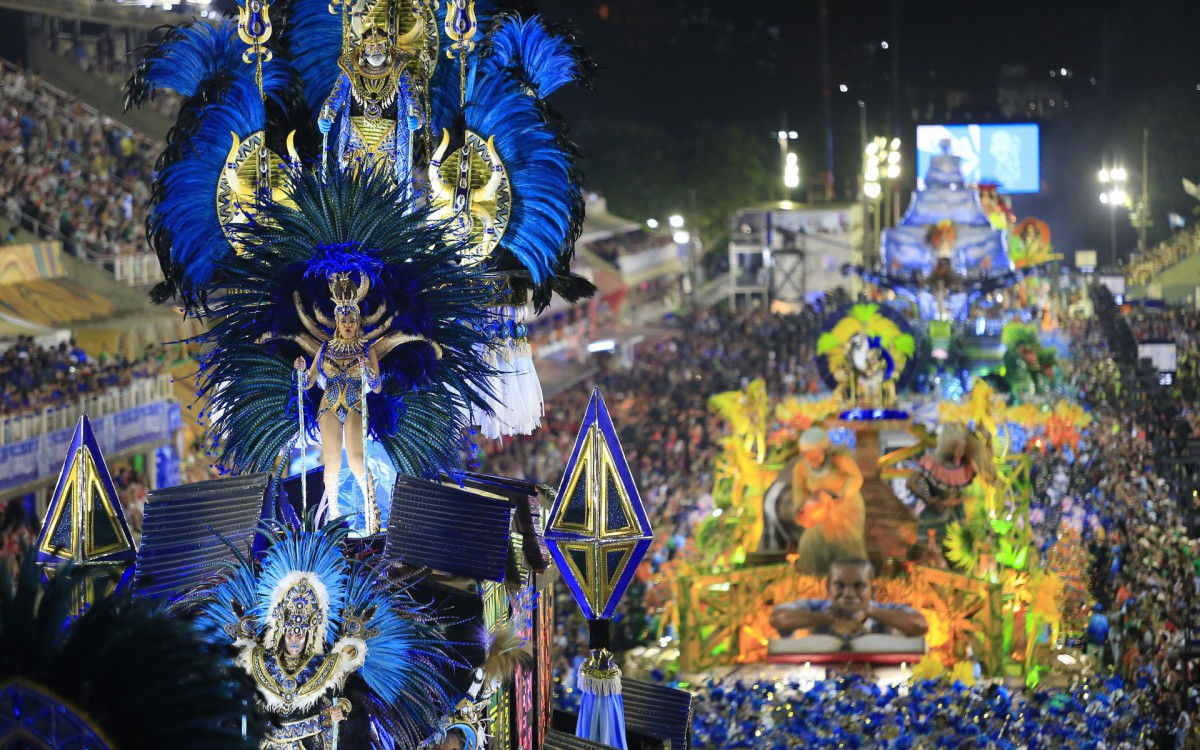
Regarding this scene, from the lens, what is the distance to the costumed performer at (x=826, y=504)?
1816 cm

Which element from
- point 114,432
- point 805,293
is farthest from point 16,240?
point 805,293

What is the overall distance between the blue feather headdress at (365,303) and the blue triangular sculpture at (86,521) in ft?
1.68

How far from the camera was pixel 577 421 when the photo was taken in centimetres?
2852

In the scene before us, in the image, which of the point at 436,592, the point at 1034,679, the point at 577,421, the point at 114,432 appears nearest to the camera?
the point at 436,592

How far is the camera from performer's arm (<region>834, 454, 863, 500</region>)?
18.3 m

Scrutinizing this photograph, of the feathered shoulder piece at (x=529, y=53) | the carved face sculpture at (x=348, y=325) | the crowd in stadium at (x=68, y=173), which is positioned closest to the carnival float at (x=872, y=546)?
the crowd in stadium at (x=68, y=173)

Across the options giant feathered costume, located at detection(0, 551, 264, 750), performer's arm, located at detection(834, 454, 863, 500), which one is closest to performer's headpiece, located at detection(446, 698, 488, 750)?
giant feathered costume, located at detection(0, 551, 264, 750)

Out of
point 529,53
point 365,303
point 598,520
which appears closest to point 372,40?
point 529,53

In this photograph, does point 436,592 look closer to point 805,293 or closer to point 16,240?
point 16,240

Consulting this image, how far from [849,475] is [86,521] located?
1336 cm

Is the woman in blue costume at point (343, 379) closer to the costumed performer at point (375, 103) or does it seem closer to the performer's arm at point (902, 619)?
the costumed performer at point (375, 103)

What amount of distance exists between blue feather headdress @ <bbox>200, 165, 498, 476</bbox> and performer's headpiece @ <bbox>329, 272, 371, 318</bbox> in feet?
0.11

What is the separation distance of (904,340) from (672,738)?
16.2m

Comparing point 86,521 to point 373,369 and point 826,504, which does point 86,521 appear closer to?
point 373,369
